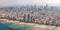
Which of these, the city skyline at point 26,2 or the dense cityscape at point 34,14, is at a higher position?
the city skyline at point 26,2

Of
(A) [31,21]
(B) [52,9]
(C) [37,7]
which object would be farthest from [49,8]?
(A) [31,21]

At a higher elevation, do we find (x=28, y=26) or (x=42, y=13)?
(x=42, y=13)

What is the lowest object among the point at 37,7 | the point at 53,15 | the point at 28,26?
the point at 28,26

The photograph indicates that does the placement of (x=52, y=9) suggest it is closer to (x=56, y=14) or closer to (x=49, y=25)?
(x=56, y=14)

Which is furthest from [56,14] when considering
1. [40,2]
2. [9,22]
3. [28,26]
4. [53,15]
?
[9,22]

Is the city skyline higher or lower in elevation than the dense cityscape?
higher

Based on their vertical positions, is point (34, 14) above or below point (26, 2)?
below
